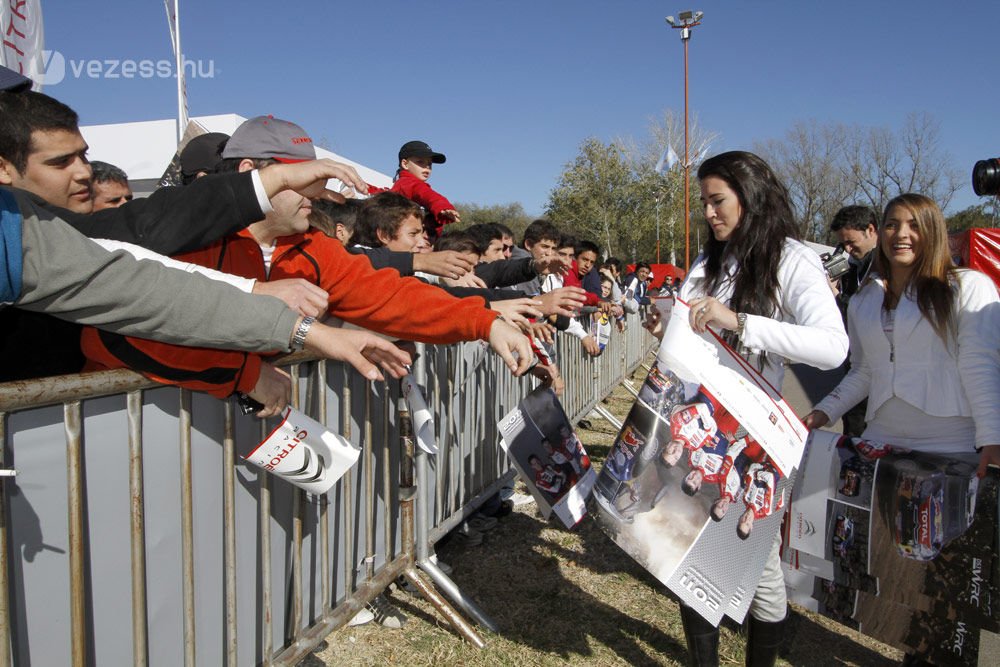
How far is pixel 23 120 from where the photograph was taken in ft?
6.79

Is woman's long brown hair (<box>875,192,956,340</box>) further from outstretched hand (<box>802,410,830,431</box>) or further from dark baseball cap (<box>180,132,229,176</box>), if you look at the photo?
dark baseball cap (<box>180,132,229,176</box>)

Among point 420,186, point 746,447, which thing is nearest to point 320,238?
point 746,447

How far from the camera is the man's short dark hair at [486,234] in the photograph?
18.7 feet

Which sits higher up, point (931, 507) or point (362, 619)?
point (931, 507)

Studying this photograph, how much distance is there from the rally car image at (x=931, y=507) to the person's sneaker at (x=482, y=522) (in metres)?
2.54

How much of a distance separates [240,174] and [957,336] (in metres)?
2.82

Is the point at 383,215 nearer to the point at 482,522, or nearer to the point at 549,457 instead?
the point at 549,457

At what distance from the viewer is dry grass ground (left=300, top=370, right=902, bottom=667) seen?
3156mm

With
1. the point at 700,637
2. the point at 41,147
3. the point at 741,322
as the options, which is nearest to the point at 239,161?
the point at 41,147

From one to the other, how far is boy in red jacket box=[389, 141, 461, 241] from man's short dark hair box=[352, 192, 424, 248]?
1072mm

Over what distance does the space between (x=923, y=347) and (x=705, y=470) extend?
4.35 feet

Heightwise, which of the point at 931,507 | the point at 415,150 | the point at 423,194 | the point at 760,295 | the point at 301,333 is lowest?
the point at 931,507

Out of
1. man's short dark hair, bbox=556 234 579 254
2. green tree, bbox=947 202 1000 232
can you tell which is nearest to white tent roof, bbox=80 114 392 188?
man's short dark hair, bbox=556 234 579 254

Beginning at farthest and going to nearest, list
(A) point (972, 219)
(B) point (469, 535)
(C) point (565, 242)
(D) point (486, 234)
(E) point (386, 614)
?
(A) point (972, 219)
(C) point (565, 242)
(D) point (486, 234)
(B) point (469, 535)
(E) point (386, 614)
